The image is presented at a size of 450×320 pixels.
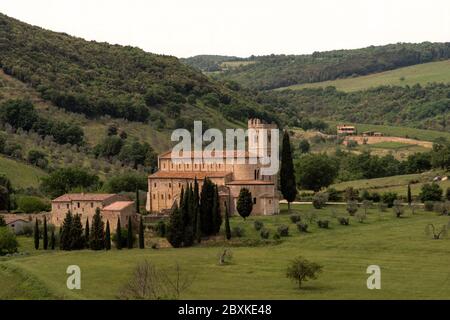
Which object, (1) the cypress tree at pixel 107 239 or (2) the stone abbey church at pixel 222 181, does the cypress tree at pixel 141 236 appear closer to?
(1) the cypress tree at pixel 107 239

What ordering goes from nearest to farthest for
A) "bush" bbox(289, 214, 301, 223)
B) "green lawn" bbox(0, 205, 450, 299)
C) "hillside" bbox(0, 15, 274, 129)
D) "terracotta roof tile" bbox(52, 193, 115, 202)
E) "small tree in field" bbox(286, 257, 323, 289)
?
"green lawn" bbox(0, 205, 450, 299), "small tree in field" bbox(286, 257, 323, 289), "bush" bbox(289, 214, 301, 223), "terracotta roof tile" bbox(52, 193, 115, 202), "hillside" bbox(0, 15, 274, 129)

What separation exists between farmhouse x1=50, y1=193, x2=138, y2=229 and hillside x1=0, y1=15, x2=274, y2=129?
2352 inches

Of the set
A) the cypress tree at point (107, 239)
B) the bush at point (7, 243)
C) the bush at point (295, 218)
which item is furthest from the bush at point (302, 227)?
the bush at point (7, 243)

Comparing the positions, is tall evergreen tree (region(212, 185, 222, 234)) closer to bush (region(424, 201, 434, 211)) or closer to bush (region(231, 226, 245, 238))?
bush (region(231, 226, 245, 238))

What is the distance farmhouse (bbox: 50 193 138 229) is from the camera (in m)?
75.2

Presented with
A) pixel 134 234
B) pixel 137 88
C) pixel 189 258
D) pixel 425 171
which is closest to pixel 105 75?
pixel 137 88

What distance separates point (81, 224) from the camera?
71.1 m

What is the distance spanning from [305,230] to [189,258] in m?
12.8

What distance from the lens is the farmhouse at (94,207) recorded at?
2963 inches

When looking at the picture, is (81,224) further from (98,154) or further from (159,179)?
(98,154)

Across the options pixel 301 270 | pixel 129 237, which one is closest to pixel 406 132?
pixel 129 237

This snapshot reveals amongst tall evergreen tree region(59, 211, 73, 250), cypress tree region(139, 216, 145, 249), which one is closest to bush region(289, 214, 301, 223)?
cypress tree region(139, 216, 145, 249)

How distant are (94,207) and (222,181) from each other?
11.7m

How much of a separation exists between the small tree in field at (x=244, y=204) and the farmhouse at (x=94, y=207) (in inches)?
342
